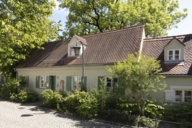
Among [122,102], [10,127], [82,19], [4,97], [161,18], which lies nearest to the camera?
[10,127]

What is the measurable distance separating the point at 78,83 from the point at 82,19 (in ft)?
46.1

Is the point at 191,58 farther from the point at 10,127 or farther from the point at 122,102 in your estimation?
the point at 10,127

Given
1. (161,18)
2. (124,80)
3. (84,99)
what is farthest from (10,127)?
(161,18)

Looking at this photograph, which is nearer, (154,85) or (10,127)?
(10,127)

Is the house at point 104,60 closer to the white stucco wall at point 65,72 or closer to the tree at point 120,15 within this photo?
the white stucco wall at point 65,72

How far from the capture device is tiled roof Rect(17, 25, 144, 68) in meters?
14.7

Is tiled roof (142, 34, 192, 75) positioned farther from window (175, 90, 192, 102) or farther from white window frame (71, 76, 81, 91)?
white window frame (71, 76, 81, 91)

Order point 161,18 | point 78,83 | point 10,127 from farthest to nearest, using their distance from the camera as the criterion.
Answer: point 161,18
point 78,83
point 10,127

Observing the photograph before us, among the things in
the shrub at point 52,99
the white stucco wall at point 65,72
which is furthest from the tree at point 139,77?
the shrub at point 52,99

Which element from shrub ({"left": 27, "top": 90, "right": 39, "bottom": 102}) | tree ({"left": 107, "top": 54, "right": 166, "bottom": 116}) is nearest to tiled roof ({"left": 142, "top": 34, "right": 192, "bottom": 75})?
tree ({"left": 107, "top": 54, "right": 166, "bottom": 116})

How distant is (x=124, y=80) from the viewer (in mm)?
10664

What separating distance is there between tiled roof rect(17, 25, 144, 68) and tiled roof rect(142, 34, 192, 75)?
0.96 m

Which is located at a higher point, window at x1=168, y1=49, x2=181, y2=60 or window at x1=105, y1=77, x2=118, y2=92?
window at x1=168, y1=49, x2=181, y2=60

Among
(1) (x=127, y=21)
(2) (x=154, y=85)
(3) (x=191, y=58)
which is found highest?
(1) (x=127, y=21)
